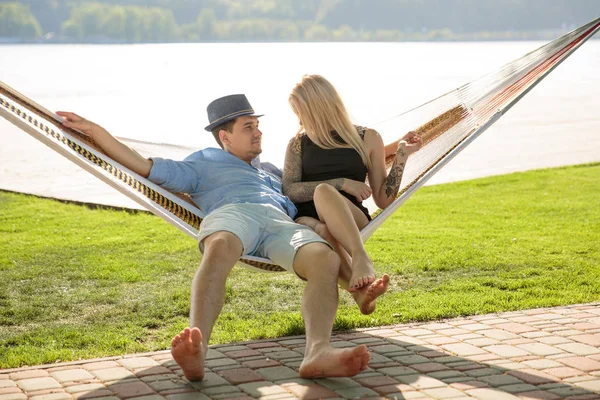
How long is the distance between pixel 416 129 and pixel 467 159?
6606 mm

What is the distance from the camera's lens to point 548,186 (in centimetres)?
729

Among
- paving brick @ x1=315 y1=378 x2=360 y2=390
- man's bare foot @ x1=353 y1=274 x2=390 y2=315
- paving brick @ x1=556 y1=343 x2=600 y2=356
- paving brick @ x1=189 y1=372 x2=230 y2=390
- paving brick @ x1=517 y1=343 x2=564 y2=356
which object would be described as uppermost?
man's bare foot @ x1=353 y1=274 x2=390 y2=315

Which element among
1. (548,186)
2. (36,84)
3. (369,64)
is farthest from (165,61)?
(548,186)

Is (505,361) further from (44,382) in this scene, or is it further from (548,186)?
(548,186)

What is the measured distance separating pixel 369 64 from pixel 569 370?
40.6 metres

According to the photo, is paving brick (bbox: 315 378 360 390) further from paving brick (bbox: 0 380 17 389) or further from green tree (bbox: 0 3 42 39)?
green tree (bbox: 0 3 42 39)

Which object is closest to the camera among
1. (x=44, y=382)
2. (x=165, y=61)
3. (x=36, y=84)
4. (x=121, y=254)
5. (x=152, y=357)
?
(x=44, y=382)

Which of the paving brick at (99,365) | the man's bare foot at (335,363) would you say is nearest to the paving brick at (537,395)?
the man's bare foot at (335,363)

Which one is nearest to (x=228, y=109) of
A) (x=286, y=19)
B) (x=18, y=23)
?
(x=18, y=23)

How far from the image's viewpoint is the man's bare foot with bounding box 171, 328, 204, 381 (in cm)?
250

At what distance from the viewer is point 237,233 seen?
9.50 feet

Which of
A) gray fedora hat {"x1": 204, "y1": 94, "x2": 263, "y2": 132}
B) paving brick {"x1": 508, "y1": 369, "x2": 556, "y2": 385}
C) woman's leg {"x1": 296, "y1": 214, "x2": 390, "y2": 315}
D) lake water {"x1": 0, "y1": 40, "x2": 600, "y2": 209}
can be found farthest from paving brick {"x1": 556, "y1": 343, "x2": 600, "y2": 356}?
lake water {"x1": 0, "y1": 40, "x2": 600, "y2": 209}

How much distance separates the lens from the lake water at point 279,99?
10.6 metres

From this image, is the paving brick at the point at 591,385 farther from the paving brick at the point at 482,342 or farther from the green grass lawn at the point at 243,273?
the green grass lawn at the point at 243,273
